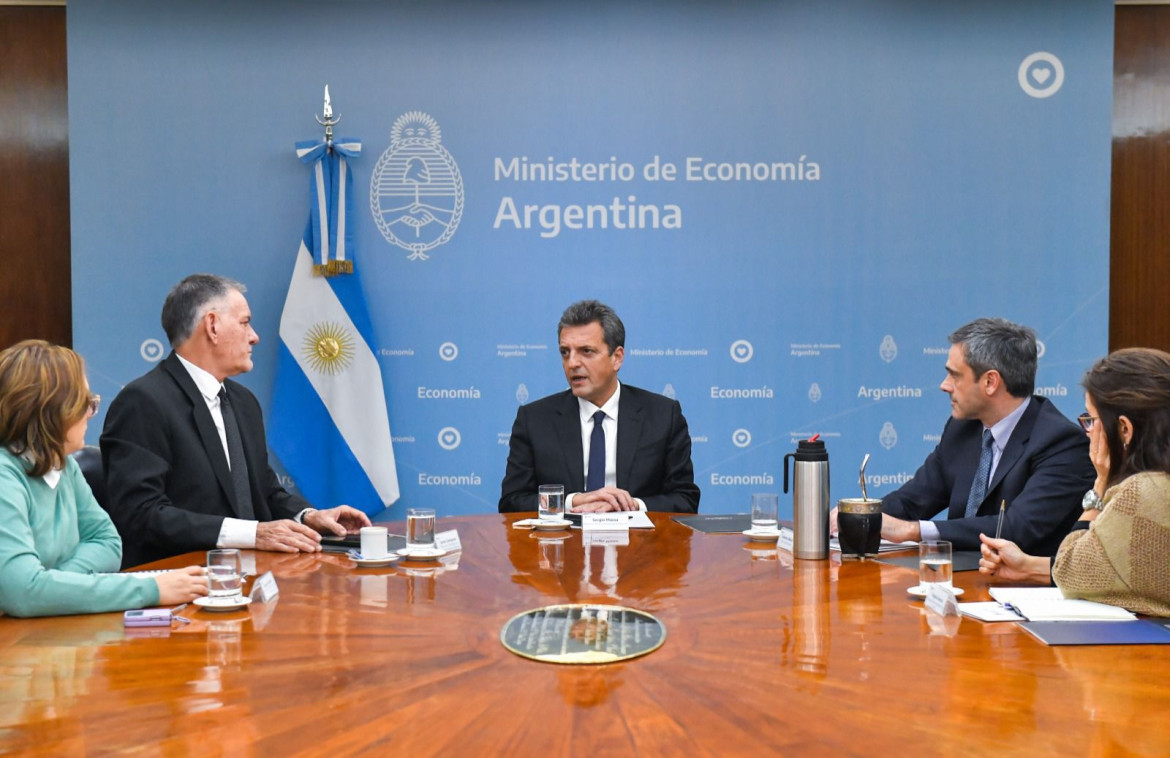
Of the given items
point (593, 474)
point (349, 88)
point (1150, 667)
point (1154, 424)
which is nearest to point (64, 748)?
point (1150, 667)

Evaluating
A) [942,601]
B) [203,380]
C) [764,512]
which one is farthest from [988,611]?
[203,380]

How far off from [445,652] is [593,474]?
2100 mm

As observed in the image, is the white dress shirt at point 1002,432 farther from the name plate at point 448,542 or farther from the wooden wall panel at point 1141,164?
the wooden wall panel at point 1141,164

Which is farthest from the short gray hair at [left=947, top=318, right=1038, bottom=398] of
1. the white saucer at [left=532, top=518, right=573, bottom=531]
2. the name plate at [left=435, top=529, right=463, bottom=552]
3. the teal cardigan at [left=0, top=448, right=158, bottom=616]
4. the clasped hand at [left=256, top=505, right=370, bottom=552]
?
the teal cardigan at [left=0, top=448, right=158, bottom=616]

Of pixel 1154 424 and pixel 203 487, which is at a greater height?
pixel 1154 424

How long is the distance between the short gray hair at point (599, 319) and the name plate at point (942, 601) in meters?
2.04

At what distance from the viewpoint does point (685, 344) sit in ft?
17.0

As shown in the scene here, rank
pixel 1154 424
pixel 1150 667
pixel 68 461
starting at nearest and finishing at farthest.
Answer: pixel 1150 667
pixel 1154 424
pixel 68 461

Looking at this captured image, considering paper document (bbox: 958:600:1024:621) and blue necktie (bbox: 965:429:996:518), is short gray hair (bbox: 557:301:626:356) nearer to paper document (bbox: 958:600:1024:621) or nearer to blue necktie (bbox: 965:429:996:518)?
blue necktie (bbox: 965:429:996:518)

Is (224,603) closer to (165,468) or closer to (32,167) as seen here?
(165,468)

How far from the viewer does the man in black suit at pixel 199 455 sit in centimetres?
283

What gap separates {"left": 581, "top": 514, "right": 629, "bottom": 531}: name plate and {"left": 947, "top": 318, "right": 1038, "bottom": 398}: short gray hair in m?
1.23

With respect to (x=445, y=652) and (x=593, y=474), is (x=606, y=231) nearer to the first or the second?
(x=593, y=474)

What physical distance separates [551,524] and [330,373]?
7.91 feet
